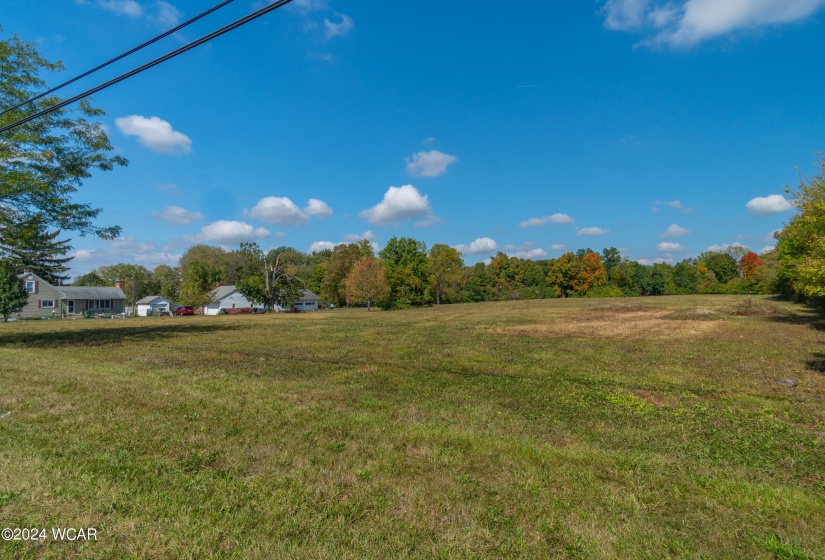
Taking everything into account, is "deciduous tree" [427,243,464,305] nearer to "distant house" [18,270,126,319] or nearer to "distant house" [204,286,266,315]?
"distant house" [204,286,266,315]

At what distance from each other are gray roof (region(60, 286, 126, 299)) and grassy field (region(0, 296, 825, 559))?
6382 centimetres

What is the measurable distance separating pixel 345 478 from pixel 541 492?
2.14m

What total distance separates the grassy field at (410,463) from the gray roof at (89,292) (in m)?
63.8

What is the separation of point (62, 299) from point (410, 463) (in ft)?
244

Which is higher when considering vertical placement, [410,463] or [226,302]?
[226,302]

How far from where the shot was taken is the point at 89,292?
62406 mm

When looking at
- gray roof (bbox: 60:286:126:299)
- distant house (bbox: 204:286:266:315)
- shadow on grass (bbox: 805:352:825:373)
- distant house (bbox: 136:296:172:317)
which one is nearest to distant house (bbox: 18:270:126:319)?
gray roof (bbox: 60:286:126:299)

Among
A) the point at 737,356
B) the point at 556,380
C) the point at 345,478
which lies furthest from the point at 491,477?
the point at 737,356

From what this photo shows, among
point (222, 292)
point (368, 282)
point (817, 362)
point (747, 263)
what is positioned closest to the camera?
point (817, 362)

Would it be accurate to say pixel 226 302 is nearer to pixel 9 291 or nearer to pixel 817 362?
pixel 9 291


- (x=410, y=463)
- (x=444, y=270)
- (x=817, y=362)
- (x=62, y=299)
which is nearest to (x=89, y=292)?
(x=62, y=299)

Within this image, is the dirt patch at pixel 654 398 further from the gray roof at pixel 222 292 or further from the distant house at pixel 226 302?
the gray roof at pixel 222 292

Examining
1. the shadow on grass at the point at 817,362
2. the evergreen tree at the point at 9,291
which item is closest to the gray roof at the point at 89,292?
the evergreen tree at the point at 9,291

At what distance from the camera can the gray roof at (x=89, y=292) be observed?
59531 millimetres
